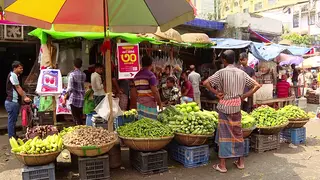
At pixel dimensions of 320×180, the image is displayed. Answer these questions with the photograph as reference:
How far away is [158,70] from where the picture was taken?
934 cm

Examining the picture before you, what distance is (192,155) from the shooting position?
5.04 m

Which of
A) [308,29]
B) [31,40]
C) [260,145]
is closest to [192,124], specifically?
[260,145]

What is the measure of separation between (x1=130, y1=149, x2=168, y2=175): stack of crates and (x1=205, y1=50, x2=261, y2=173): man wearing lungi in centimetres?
96

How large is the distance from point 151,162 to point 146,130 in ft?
1.74

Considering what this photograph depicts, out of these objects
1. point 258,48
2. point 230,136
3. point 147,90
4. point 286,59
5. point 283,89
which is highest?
point 258,48

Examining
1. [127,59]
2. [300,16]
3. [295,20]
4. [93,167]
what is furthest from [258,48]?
[295,20]

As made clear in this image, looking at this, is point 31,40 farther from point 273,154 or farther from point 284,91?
point 284,91

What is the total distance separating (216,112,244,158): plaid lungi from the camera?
4.84 m

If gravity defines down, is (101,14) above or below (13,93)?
above

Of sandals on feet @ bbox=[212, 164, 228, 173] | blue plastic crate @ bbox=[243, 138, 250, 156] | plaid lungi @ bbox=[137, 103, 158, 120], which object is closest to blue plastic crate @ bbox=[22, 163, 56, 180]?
plaid lungi @ bbox=[137, 103, 158, 120]

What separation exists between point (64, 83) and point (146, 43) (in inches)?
111

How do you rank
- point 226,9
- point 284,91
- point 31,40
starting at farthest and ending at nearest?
1. point 226,9
2. point 284,91
3. point 31,40

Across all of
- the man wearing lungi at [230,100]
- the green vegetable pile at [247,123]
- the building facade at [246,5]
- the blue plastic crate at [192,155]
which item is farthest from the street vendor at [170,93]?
the building facade at [246,5]

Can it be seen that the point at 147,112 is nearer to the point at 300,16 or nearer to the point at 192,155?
the point at 192,155
